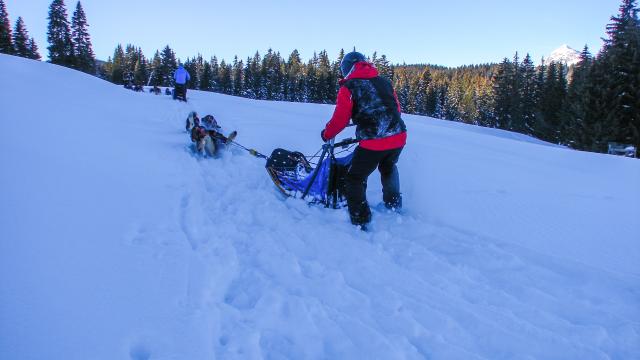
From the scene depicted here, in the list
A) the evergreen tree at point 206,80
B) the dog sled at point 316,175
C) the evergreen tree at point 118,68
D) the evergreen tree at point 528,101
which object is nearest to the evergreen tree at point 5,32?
the evergreen tree at point 118,68

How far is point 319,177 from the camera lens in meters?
4.42

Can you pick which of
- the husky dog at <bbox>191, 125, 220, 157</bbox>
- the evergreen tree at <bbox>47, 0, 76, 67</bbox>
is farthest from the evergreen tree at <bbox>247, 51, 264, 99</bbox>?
the husky dog at <bbox>191, 125, 220, 157</bbox>

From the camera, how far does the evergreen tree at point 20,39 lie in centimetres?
4219

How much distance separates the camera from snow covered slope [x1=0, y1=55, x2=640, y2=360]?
1.96 m

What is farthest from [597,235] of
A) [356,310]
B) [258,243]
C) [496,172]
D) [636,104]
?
[636,104]

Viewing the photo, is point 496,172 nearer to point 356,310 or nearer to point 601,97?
point 356,310

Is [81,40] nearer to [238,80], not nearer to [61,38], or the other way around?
[61,38]

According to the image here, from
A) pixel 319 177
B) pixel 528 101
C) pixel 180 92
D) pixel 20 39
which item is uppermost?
pixel 20 39

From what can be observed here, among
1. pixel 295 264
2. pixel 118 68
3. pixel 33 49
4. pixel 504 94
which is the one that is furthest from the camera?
pixel 118 68

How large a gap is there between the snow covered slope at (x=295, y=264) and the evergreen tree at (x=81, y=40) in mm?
44528

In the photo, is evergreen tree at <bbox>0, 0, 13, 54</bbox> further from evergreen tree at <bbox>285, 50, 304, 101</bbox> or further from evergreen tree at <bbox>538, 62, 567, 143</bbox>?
evergreen tree at <bbox>538, 62, 567, 143</bbox>

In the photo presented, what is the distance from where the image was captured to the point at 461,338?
2127mm

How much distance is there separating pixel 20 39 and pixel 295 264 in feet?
180

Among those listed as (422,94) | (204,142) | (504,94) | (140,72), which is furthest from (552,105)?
(140,72)
